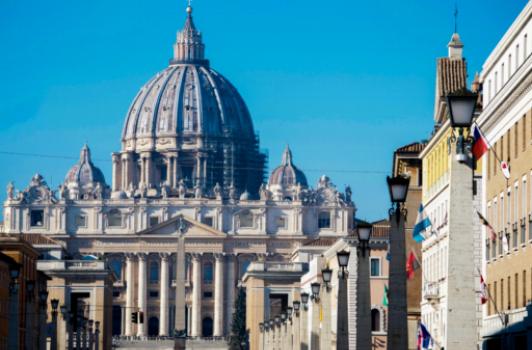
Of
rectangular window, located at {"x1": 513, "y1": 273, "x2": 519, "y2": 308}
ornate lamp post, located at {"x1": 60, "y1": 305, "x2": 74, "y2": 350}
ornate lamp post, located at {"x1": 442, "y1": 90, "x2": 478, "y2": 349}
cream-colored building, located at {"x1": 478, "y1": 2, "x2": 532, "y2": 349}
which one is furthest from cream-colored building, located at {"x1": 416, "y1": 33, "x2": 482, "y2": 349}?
ornate lamp post, located at {"x1": 60, "y1": 305, "x2": 74, "y2": 350}

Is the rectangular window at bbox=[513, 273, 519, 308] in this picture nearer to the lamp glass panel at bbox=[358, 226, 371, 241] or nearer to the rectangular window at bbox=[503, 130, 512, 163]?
the rectangular window at bbox=[503, 130, 512, 163]

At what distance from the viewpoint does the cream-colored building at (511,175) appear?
4172 centimetres

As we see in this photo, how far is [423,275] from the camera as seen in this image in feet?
233

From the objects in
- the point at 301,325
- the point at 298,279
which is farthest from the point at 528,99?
the point at 298,279

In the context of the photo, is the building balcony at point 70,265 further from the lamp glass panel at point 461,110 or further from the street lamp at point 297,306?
the lamp glass panel at point 461,110

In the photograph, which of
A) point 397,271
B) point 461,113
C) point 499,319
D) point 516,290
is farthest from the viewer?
point 499,319

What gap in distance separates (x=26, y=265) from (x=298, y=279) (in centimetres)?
7508

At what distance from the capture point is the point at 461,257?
25.9 meters

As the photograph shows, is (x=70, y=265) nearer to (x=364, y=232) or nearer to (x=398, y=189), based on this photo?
(x=364, y=232)

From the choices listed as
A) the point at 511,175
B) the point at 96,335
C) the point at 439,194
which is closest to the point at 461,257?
the point at 511,175

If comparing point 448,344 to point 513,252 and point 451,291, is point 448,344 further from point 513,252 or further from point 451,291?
point 513,252

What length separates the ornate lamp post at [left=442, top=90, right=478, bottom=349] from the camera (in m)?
25.6

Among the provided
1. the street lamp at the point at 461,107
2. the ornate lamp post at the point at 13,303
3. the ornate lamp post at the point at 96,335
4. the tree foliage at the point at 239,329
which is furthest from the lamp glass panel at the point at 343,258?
the tree foliage at the point at 239,329

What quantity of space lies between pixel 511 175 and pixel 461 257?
1845 centimetres
